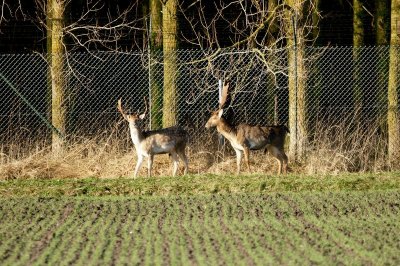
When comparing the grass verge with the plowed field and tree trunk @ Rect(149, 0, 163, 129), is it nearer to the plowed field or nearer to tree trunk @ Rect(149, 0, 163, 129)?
→ the plowed field

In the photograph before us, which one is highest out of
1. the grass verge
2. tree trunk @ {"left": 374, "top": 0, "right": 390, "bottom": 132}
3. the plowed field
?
tree trunk @ {"left": 374, "top": 0, "right": 390, "bottom": 132}

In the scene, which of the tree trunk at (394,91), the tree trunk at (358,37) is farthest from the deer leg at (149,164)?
the tree trunk at (358,37)

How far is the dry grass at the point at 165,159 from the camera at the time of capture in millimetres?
17312

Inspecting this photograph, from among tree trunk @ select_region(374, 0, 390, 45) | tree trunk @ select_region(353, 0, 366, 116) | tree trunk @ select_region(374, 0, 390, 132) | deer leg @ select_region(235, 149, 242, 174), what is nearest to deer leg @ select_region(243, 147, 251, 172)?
deer leg @ select_region(235, 149, 242, 174)

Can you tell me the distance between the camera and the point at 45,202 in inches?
531

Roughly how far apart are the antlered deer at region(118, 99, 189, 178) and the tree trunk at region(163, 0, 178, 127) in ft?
3.51

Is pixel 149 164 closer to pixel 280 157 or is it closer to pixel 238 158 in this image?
pixel 238 158

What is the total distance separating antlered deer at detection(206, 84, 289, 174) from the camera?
17672 mm

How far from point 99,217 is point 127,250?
238 cm

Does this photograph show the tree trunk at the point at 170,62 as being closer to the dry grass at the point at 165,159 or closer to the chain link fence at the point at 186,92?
the chain link fence at the point at 186,92

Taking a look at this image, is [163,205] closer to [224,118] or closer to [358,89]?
[224,118]

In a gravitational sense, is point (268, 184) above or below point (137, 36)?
below

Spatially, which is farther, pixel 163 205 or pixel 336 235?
pixel 163 205

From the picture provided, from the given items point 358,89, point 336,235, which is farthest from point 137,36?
point 336,235
